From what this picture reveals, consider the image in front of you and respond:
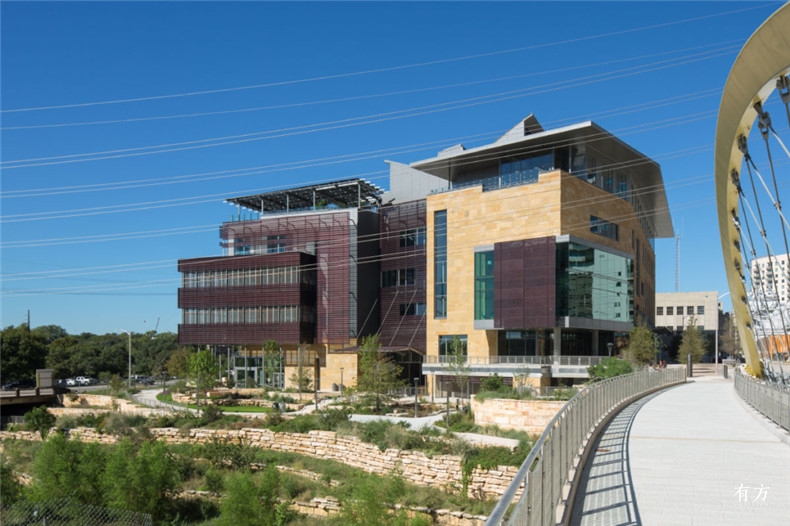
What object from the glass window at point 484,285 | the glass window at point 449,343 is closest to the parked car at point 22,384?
the glass window at point 449,343

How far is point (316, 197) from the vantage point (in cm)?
7081

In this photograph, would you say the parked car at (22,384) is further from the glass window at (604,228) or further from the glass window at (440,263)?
the glass window at (604,228)

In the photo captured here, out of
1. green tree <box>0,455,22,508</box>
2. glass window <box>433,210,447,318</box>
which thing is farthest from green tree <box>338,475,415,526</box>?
glass window <box>433,210,447,318</box>

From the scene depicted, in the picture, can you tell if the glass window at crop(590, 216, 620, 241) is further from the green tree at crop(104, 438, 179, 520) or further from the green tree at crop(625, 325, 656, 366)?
the green tree at crop(104, 438, 179, 520)

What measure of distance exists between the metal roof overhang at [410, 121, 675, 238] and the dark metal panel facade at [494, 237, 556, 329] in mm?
8435

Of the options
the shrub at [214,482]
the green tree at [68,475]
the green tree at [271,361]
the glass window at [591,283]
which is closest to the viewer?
the green tree at [68,475]

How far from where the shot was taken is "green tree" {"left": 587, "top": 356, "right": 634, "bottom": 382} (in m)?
38.3

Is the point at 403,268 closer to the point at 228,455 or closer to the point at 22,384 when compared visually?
the point at 228,455

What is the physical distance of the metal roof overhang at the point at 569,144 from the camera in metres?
51.9

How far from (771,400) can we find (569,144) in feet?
128

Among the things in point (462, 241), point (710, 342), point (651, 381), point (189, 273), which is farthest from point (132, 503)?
point (710, 342)

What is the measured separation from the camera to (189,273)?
6919 cm

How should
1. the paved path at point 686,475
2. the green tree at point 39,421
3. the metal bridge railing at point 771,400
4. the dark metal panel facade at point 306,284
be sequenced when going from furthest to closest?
the dark metal panel facade at point 306,284, the green tree at point 39,421, the metal bridge railing at point 771,400, the paved path at point 686,475

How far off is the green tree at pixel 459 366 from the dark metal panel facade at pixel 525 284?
12.5 feet
